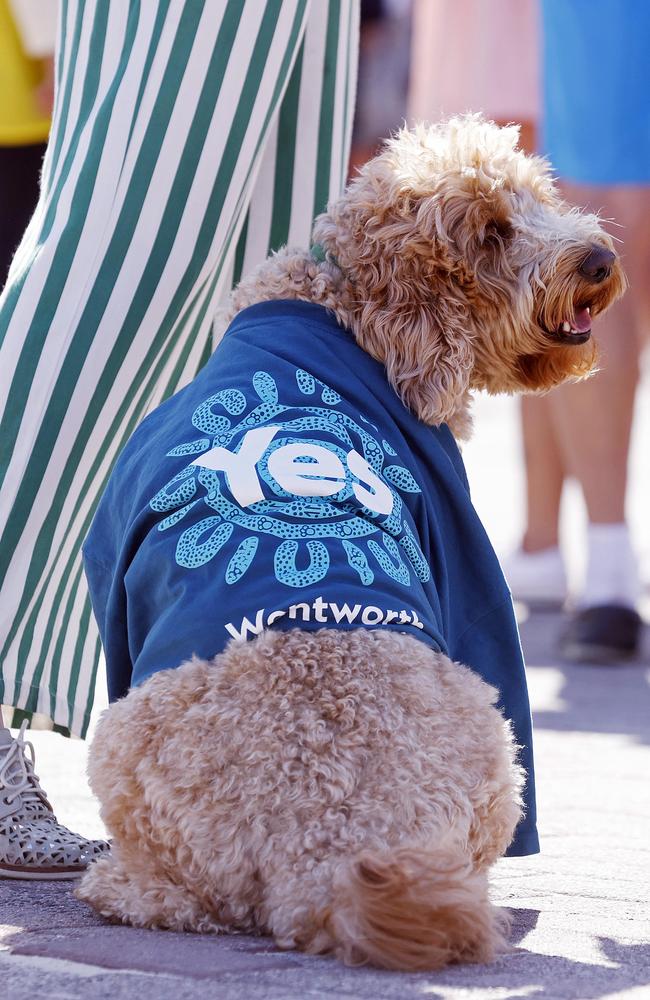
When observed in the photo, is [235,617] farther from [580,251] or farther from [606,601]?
[606,601]

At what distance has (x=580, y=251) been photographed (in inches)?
98.4

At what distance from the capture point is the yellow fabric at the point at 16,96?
139 inches

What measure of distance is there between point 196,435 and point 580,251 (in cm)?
78

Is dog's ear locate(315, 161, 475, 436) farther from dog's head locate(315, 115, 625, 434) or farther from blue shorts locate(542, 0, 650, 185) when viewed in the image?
blue shorts locate(542, 0, 650, 185)

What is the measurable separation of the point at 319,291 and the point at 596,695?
1985 millimetres

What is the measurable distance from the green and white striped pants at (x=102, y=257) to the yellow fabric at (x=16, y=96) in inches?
28.4

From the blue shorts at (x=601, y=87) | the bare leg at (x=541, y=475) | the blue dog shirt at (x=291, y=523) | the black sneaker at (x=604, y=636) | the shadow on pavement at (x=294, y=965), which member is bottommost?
the shadow on pavement at (x=294, y=965)

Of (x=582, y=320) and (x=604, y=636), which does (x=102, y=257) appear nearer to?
(x=582, y=320)

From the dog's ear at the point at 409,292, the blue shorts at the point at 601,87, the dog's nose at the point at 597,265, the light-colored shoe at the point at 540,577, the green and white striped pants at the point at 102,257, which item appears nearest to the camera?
the dog's ear at the point at 409,292

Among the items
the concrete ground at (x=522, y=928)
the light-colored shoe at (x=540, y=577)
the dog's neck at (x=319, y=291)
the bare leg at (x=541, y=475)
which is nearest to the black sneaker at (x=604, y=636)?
the concrete ground at (x=522, y=928)

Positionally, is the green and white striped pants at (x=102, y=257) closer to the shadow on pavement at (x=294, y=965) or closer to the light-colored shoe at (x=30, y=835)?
the light-colored shoe at (x=30, y=835)

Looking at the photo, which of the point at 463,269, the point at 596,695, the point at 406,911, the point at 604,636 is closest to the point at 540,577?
the point at 604,636

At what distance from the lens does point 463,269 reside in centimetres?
246

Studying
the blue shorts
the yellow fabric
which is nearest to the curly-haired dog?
the yellow fabric
